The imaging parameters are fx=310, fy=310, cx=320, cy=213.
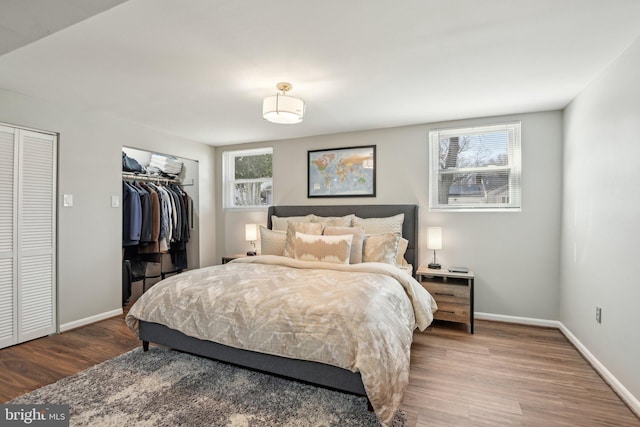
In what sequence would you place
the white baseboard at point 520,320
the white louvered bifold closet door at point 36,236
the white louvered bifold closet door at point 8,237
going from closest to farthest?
the white louvered bifold closet door at point 8,237 → the white louvered bifold closet door at point 36,236 → the white baseboard at point 520,320

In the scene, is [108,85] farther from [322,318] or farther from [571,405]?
[571,405]

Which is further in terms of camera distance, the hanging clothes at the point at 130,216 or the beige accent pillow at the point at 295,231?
the hanging clothes at the point at 130,216

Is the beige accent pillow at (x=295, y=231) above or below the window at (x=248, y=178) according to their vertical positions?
below

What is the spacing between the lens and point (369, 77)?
2.48m

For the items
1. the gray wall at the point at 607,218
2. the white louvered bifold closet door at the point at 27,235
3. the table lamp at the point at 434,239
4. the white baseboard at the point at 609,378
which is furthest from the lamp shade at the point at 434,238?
the white louvered bifold closet door at the point at 27,235

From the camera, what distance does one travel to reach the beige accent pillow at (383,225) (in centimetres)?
353

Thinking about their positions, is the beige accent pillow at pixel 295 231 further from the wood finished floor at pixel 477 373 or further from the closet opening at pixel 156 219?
the closet opening at pixel 156 219

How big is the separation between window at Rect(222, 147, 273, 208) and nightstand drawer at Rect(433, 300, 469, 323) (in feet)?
9.11

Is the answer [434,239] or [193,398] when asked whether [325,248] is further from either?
[193,398]

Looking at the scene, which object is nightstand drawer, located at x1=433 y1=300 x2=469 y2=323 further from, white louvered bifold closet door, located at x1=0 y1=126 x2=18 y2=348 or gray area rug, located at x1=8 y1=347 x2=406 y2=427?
white louvered bifold closet door, located at x1=0 y1=126 x2=18 y2=348

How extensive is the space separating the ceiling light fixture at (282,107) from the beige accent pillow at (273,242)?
152cm

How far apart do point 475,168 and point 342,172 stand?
5.31ft

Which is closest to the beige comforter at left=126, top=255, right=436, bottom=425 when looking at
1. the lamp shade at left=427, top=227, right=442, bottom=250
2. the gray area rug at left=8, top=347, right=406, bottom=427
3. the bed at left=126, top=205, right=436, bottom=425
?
the bed at left=126, top=205, right=436, bottom=425

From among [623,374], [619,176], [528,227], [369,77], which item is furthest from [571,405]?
[369,77]
